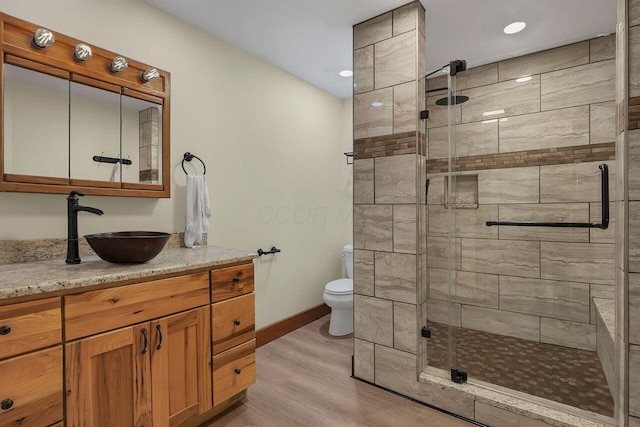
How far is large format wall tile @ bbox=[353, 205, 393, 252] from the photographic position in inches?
81.1

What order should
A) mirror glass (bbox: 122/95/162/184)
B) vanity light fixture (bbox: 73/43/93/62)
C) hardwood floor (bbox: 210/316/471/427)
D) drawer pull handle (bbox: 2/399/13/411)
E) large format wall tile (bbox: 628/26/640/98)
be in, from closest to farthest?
drawer pull handle (bbox: 2/399/13/411)
large format wall tile (bbox: 628/26/640/98)
vanity light fixture (bbox: 73/43/93/62)
hardwood floor (bbox: 210/316/471/427)
mirror glass (bbox: 122/95/162/184)

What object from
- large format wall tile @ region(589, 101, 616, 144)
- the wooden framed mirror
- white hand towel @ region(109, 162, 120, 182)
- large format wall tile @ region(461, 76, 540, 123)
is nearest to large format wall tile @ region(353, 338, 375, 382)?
the wooden framed mirror

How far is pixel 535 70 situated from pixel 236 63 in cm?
241

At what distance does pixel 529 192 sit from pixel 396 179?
140cm

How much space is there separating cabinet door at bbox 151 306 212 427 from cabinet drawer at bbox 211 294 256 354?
0.18ft

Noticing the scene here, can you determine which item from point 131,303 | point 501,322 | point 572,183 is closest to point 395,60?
point 572,183

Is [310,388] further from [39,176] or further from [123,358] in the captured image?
[39,176]

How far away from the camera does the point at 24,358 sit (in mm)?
1089

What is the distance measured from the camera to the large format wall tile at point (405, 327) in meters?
1.95

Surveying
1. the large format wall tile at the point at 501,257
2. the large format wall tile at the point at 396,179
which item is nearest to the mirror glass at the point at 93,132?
the large format wall tile at the point at 396,179

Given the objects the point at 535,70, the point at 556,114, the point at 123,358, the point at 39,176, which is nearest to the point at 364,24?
the point at 535,70

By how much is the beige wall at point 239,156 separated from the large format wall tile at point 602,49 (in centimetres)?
214

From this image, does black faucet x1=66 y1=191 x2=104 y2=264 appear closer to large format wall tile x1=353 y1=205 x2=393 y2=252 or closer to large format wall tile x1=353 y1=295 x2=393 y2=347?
large format wall tile x1=353 y1=205 x2=393 y2=252

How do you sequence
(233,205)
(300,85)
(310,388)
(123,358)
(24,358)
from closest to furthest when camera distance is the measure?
(24,358) < (123,358) < (310,388) < (233,205) < (300,85)
